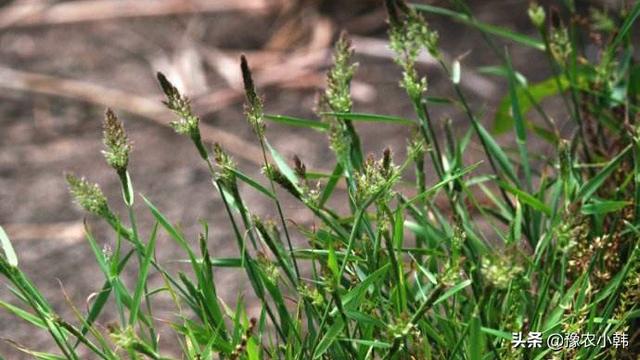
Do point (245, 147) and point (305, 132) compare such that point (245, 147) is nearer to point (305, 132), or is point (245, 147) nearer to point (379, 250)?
point (305, 132)

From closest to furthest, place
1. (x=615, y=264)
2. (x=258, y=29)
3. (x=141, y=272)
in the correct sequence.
Answer: (x=141, y=272), (x=615, y=264), (x=258, y=29)

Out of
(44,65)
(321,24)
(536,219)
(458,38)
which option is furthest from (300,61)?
(536,219)

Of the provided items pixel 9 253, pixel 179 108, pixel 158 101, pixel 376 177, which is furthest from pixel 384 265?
pixel 158 101

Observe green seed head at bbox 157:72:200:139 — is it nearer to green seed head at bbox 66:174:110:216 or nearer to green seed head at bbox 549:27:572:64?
green seed head at bbox 66:174:110:216

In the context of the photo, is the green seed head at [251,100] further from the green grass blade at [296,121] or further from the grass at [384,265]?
the green grass blade at [296,121]

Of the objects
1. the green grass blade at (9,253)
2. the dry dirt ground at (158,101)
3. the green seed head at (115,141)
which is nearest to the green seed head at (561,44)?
the green seed head at (115,141)
